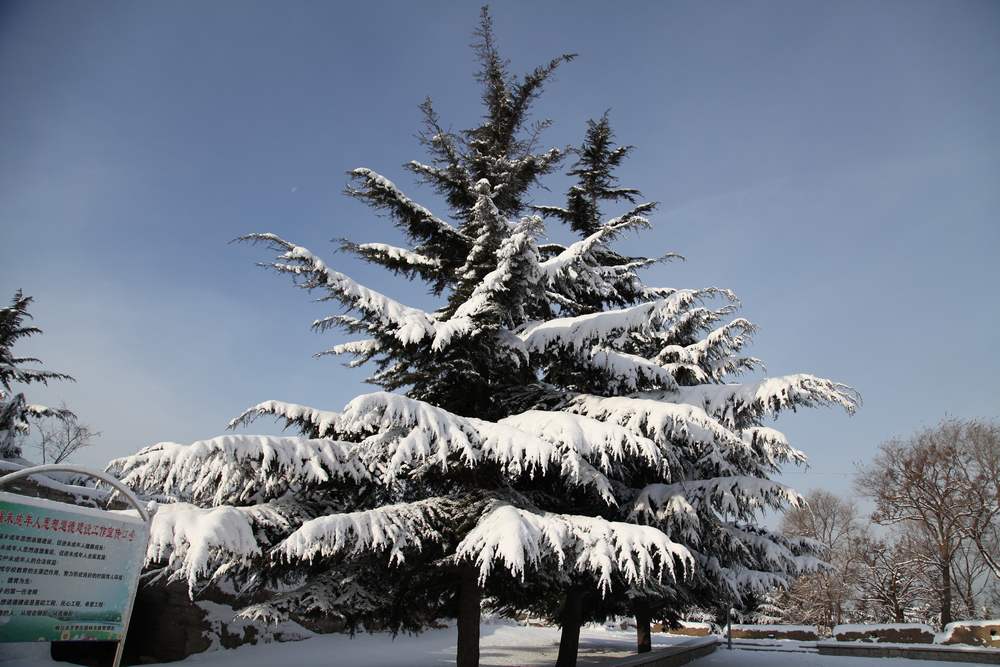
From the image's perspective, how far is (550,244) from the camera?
12406mm

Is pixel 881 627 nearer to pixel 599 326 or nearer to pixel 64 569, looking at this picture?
pixel 599 326

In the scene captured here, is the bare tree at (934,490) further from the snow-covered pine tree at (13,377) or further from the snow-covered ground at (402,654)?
the snow-covered pine tree at (13,377)

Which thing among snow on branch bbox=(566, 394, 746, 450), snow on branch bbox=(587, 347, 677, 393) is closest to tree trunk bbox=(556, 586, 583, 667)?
snow on branch bbox=(566, 394, 746, 450)

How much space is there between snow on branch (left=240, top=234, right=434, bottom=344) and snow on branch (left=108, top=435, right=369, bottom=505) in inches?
74.5

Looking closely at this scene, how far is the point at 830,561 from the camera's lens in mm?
38719

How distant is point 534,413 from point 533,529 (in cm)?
186

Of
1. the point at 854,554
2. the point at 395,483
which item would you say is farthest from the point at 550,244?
the point at 854,554

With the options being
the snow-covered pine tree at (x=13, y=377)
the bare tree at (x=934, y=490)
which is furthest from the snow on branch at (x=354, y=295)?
the bare tree at (x=934, y=490)

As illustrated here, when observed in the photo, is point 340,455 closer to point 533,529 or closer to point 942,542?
point 533,529

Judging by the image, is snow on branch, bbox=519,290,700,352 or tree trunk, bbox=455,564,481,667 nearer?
tree trunk, bbox=455,564,481,667

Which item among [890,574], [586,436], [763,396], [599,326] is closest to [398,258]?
[599,326]

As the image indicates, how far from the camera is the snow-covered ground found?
11.8 meters

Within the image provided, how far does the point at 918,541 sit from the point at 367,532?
38.7m

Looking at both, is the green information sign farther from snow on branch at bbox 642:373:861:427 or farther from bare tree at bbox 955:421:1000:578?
bare tree at bbox 955:421:1000:578
